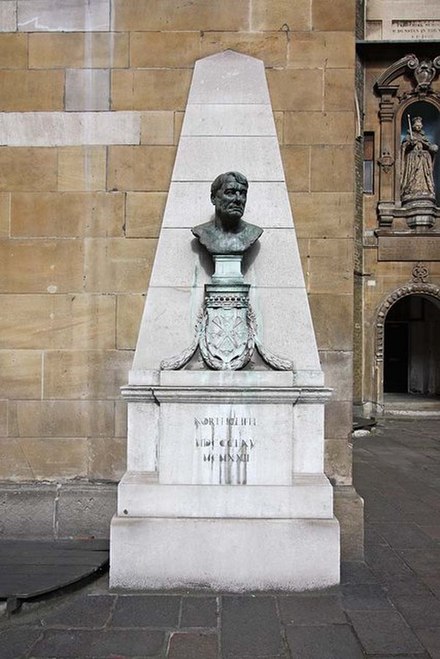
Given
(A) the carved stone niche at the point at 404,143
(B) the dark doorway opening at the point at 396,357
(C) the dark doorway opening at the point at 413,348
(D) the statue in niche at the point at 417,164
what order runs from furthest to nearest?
(B) the dark doorway opening at the point at 396,357 < (C) the dark doorway opening at the point at 413,348 < (A) the carved stone niche at the point at 404,143 < (D) the statue in niche at the point at 417,164

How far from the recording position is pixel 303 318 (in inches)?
143

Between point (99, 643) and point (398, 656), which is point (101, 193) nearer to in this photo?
point (99, 643)

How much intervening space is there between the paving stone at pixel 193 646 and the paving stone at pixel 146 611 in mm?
158

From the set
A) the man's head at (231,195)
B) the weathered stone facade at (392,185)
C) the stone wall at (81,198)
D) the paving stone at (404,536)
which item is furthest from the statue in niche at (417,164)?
the man's head at (231,195)

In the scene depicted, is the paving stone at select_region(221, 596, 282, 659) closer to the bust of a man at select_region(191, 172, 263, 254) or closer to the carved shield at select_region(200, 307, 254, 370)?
the carved shield at select_region(200, 307, 254, 370)

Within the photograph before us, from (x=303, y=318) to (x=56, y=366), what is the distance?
2.28 m

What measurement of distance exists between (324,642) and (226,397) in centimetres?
162

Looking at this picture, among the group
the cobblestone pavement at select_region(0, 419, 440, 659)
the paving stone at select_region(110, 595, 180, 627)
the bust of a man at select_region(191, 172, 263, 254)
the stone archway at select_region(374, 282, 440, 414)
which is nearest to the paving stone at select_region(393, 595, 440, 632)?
the cobblestone pavement at select_region(0, 419, 440, 659)

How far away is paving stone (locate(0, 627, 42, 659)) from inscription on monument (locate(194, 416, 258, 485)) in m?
1.50

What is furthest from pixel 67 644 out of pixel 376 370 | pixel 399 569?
pixel 376 370

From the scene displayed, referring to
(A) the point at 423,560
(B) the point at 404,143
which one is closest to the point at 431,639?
(A) the point at 423,560

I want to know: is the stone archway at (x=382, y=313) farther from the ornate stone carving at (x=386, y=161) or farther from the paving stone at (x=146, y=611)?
the paving stone at (x=146, y=611)

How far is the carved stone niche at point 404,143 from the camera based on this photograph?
48.1 ft

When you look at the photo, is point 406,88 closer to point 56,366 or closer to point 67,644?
point 56,366
